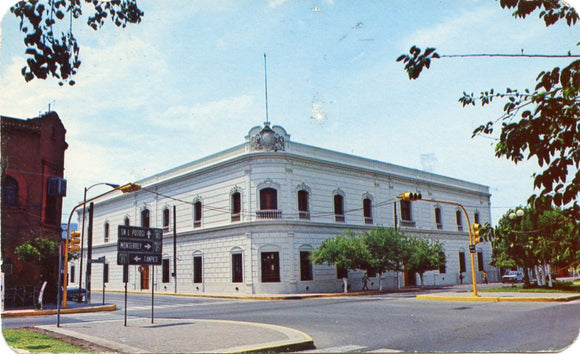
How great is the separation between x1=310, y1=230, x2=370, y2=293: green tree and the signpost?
15029 mm

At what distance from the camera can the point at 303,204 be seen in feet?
89.0

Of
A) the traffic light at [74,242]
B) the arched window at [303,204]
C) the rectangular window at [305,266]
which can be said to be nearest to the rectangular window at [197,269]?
the rectangular window at [305,266]

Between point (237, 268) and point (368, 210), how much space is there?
9.37 metres

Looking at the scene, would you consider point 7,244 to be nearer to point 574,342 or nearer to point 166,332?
point 166,332

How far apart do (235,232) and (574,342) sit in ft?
71.0

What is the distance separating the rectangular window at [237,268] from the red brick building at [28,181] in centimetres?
1639

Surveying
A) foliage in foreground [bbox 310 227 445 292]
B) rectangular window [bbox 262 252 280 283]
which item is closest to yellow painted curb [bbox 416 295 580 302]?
foliage in foreground [bbox 310 227 445 292]

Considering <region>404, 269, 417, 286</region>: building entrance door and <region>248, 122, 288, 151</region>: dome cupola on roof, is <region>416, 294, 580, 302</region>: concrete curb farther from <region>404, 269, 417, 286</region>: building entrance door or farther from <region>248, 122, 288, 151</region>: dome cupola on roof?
<region>404, 269, 417, 286</region>: building entrance door

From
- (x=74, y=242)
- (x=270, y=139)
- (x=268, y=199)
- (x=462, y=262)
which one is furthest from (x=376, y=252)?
(x=74, y=242)

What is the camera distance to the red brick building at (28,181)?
7623mm

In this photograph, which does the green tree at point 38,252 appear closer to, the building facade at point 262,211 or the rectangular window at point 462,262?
the building facade at point 262,211

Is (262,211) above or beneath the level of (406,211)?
beneath

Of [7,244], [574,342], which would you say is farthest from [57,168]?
[574,342]

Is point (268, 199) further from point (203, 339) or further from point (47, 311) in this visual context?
point (203, 339)
